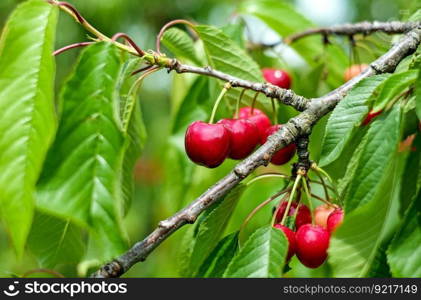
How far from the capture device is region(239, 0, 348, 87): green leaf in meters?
2.32

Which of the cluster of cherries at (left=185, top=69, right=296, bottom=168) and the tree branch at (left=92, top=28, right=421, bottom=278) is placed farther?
the cluster of cherries at (left=185, top=69, right=296, bottom=168)

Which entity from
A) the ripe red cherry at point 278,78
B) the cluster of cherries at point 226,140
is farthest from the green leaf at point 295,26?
the cluster of cherries at point 226,140

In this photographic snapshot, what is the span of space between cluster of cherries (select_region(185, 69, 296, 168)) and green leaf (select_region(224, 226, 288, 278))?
24cm

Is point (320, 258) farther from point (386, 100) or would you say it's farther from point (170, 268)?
point (170, 268)

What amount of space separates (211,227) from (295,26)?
3.78ft

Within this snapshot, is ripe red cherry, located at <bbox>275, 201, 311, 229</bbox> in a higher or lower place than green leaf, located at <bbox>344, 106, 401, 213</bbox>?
lower

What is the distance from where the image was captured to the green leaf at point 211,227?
1.40m

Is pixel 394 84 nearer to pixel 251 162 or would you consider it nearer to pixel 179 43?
pixel 251 162

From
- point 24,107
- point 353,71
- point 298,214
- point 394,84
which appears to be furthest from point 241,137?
point 353,71

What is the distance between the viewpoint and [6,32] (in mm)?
1118

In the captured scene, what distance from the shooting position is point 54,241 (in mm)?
1565

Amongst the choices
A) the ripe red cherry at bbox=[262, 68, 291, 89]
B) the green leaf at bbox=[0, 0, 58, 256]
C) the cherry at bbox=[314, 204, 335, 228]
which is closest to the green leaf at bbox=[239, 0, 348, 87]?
the ripe red cherry at bbox=[262, 68, 291, 89]

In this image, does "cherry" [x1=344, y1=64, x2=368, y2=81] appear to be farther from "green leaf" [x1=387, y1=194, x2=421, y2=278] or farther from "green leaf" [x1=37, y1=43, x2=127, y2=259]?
"green leaf" [x1=37, y1=43, x2=127, y2=259]

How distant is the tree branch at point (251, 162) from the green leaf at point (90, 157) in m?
0.16
